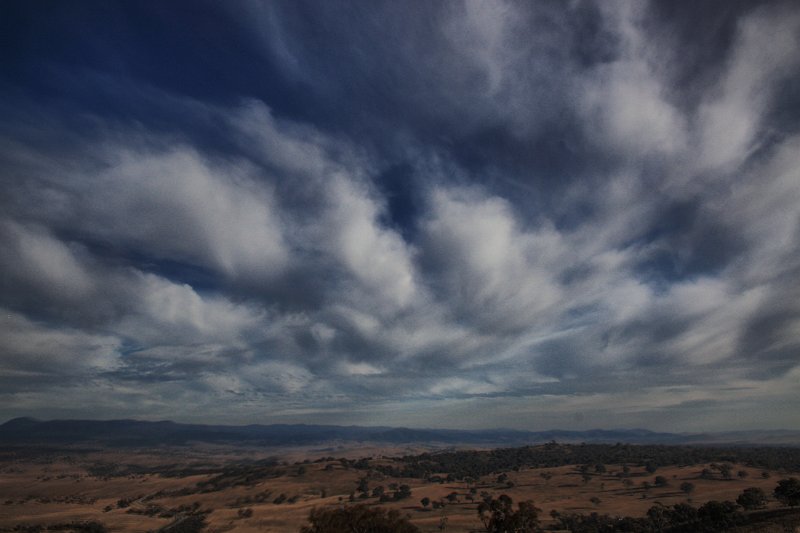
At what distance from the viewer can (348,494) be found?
411 ft

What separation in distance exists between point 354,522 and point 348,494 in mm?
87821

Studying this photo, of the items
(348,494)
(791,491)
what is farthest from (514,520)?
(348,494)

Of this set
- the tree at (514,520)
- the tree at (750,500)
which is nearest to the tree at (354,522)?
the tree at (514,520)

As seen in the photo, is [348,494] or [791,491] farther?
[348,494]

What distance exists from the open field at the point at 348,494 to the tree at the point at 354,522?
3610 centimetres

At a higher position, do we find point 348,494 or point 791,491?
point 791,491

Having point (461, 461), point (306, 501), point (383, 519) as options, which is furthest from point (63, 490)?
point (383, 519)

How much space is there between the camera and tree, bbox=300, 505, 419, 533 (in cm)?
4569

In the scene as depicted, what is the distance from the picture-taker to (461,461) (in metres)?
177

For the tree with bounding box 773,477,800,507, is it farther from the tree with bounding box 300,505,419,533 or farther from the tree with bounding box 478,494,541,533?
the tree with bounding box 300,505,419,533

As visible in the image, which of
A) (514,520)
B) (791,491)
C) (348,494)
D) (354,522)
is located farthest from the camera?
(348,494)

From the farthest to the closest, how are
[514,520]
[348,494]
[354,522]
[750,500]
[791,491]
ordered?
[348,494]
[750,500]
[791,491]
[514,520]
[354,522]

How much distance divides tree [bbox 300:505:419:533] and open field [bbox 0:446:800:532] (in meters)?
36.1

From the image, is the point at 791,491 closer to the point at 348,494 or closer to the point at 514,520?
the point at 514,520
